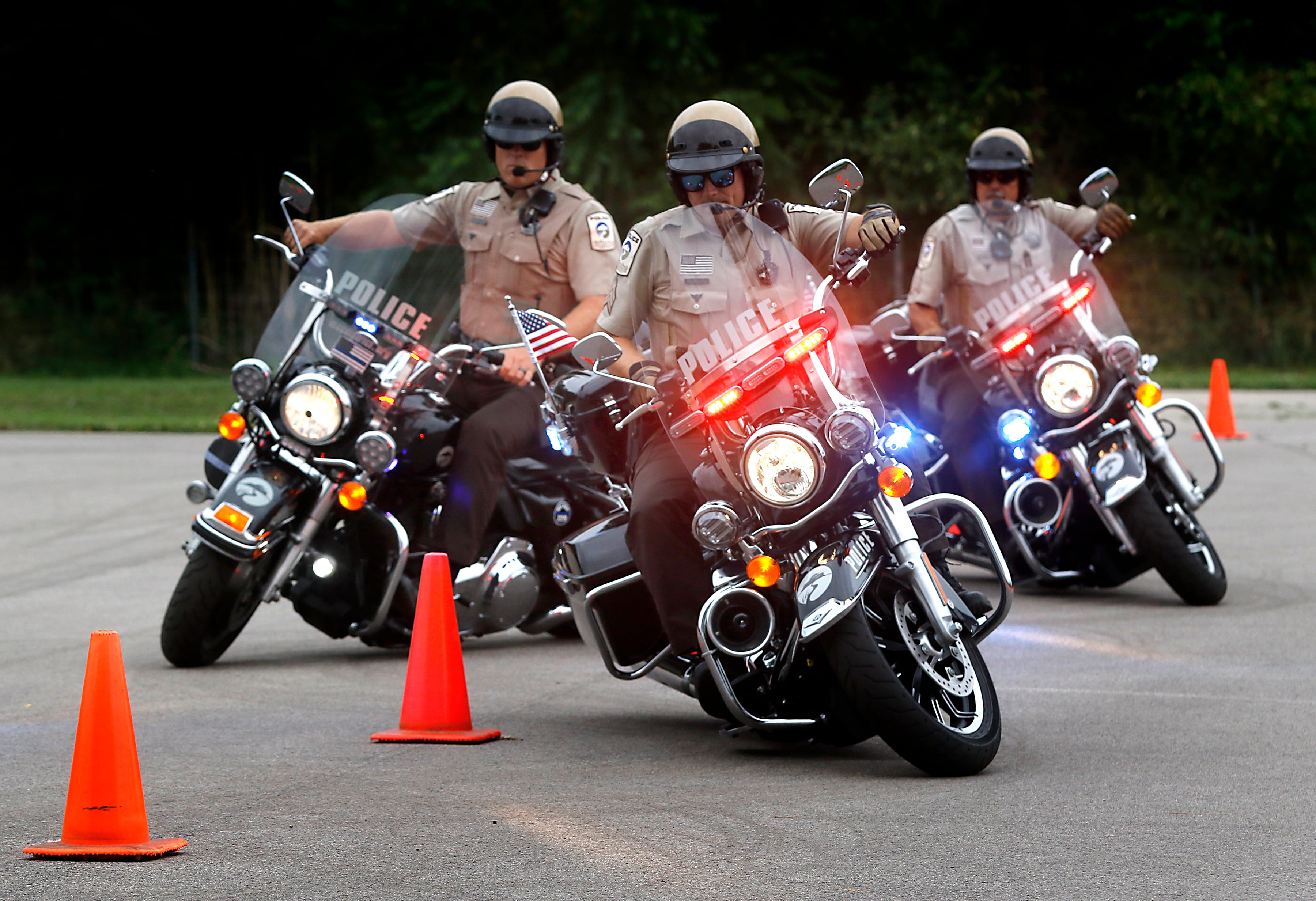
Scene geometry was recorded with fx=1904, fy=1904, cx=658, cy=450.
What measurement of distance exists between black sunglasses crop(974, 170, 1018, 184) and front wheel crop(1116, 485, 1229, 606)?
173cm

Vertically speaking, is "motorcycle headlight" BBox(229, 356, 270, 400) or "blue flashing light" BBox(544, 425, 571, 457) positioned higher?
"motorcycle headlight" BBox(229, 356, 270, 400)

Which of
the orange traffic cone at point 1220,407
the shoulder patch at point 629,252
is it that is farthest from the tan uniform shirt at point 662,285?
the orange traffic cone at point 1220,407

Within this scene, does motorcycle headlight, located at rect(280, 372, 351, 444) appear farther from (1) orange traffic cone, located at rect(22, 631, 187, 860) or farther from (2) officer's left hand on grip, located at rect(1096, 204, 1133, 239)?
(2) officer's left hand on grip, located at rect(1096, 204, 1133, 239)

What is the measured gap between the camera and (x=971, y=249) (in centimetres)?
950

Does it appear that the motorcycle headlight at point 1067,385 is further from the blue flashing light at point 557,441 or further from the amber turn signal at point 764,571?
the amber turn signal at point 764,571

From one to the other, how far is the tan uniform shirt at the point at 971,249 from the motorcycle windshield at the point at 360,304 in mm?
2758

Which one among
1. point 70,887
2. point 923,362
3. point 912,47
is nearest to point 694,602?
point 70,887

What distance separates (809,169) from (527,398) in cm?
2363

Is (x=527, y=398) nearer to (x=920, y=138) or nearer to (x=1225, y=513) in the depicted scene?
(x=1225, y=513)

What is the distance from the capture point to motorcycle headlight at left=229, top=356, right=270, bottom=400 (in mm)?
7441

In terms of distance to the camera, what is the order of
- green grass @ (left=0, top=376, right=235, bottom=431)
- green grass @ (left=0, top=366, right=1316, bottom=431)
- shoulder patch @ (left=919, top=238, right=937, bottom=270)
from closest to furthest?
shoulder patch @ (left=919, top=238, right=937, bottom=270)
green grass @ (left=0, top=376, right=235, bottom=431)
green grass @ (left=0, top=366, right=1316, bottom=431)

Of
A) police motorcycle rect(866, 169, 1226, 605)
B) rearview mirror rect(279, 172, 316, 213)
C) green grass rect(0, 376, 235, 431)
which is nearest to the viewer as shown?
rearview mirror rect(279, 172, 316, 213)

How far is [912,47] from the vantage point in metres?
31.7

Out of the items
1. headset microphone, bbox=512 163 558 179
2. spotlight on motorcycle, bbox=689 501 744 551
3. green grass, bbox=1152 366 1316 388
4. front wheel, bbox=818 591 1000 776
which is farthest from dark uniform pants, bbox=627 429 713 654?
green grass, bbox=1152 366 1316 388
